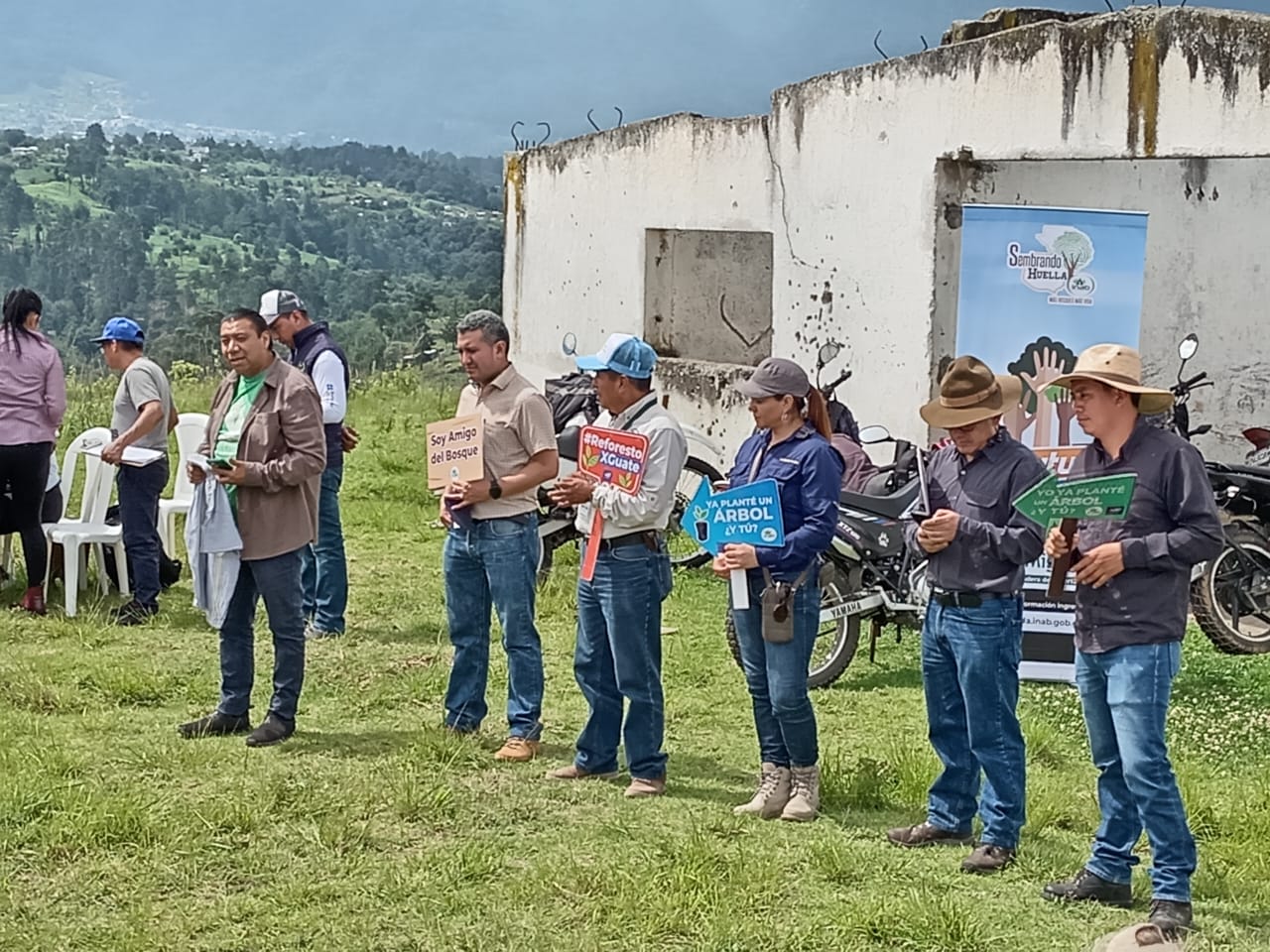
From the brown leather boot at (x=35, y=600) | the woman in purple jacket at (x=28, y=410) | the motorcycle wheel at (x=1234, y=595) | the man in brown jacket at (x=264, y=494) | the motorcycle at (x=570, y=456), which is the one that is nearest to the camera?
the man in brown jacket at (x=264, y=494)

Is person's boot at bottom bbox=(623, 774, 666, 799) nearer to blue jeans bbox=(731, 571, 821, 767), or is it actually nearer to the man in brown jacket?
blue jeans bbox=(731, 571, 821, 767)

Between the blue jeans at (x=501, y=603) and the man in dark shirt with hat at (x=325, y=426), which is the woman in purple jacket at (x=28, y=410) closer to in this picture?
the man in dark shirt with hat at (x=325, y=426)

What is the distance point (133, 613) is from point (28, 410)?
4.22 ft

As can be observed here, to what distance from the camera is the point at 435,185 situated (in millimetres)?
51000

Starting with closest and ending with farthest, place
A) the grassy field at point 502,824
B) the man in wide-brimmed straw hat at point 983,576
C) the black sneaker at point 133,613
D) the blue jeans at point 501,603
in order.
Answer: the grassy field at point 502,824 < the man in wide-brimmed straw hat at point 983,576 < the blue jeans at point 501,603 < the black sneaker at point 133,613

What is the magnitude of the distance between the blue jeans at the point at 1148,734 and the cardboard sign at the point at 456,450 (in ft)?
8.52

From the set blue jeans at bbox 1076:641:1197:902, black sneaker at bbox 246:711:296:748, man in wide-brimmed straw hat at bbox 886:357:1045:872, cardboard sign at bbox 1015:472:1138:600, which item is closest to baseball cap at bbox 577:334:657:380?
man in wide-brimmed straw hat at bbox 886:357:1045:872

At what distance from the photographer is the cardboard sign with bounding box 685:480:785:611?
5.79 m

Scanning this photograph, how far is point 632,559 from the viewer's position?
20.5ft

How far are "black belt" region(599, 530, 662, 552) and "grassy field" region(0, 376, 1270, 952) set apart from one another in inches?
37.6

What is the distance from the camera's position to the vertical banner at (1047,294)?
314 inches

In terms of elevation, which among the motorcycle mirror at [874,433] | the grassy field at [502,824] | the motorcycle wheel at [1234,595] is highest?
the motorcycle mirror at [874,433]

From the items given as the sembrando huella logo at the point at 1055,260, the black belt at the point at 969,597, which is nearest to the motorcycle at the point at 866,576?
the sembrando huella logo at the point at 1055,260

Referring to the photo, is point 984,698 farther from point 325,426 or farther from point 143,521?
point 143,521
